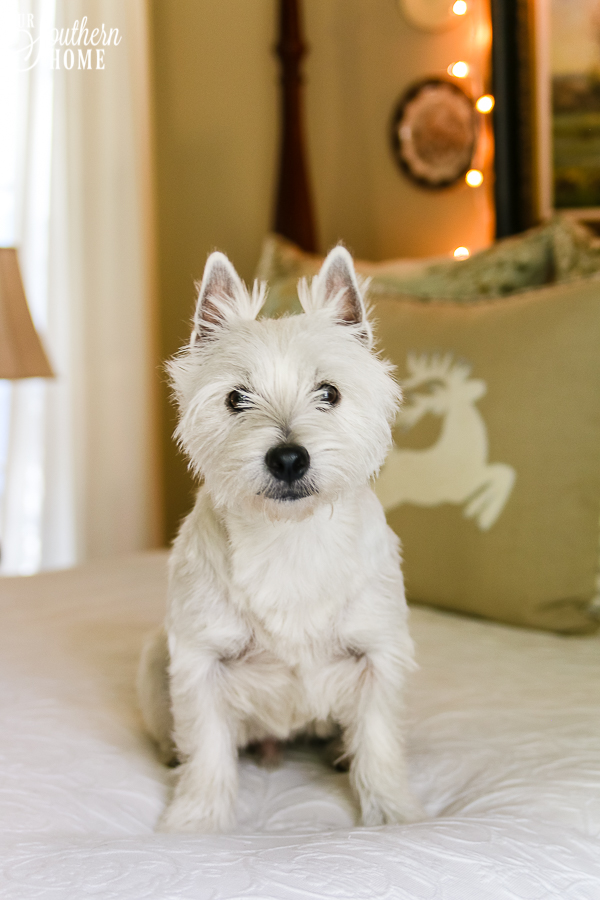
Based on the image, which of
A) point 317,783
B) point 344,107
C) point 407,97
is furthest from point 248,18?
point 317,783

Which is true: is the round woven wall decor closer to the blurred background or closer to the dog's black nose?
the blurred background

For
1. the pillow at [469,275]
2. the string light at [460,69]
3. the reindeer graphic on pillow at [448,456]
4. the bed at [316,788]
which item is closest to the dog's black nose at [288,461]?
the bed at [316,788]

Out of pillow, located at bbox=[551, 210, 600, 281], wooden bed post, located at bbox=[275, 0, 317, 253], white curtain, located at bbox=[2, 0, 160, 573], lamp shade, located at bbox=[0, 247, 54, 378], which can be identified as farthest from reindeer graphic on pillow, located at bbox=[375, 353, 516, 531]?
white curtain, located at bbox=[2, 0, 160, 573]

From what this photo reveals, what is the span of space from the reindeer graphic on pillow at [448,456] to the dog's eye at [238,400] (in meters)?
0.68

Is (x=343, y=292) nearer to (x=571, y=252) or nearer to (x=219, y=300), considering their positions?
(x=219, y=300)

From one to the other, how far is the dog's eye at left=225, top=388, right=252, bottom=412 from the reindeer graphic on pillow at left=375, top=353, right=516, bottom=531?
2.23ft

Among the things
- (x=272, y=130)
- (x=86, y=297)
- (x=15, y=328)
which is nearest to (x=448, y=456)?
(x=15, y=328)

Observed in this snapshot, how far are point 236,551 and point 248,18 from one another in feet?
8.49

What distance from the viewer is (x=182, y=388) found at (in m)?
0.93

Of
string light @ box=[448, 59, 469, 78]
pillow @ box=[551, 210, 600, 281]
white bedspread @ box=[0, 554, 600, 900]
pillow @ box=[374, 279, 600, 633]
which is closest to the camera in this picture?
white bedspread @ box=[0, 554, 600, 900]

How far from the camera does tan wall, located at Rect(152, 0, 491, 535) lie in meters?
2.81

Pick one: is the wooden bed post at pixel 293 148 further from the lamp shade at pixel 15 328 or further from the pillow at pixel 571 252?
the pillow at pixel 571 252

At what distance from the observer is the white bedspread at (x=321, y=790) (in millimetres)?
684

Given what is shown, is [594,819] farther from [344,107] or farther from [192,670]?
[344,107]
